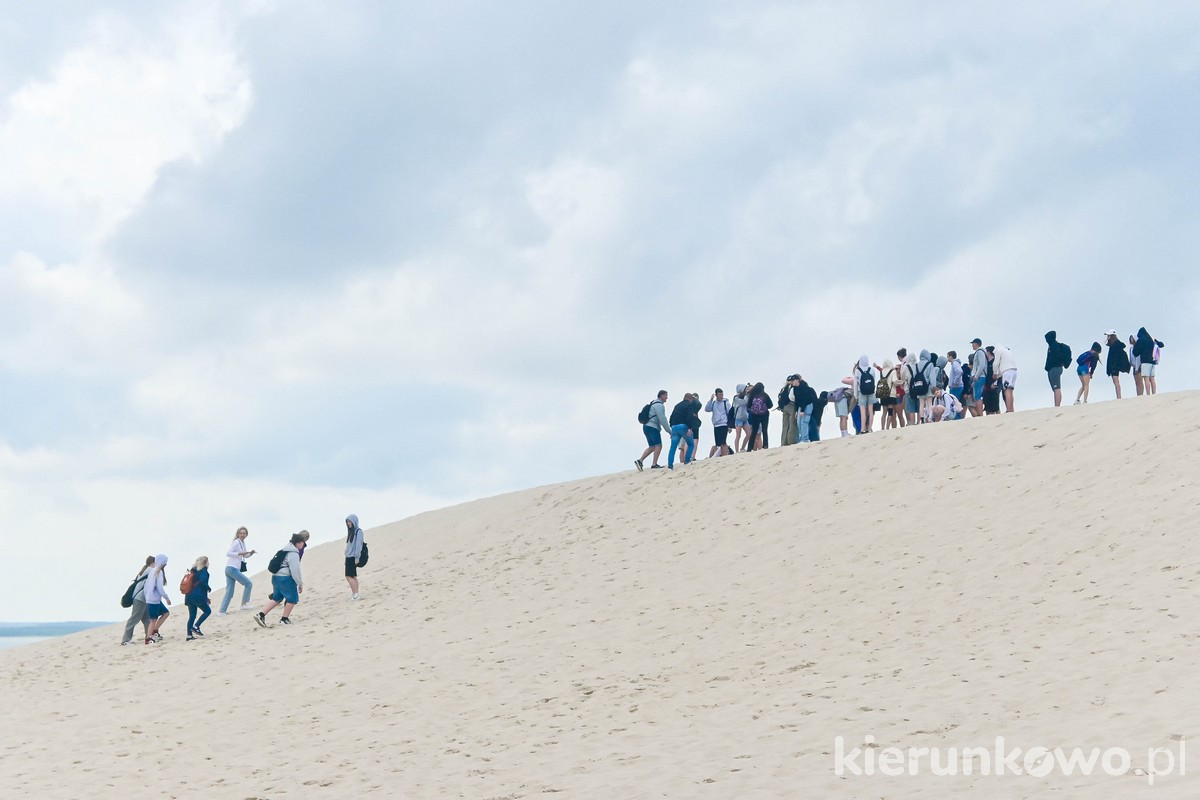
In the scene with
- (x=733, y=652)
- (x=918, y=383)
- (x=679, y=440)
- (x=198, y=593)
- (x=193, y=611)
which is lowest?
(x=733, y=652)

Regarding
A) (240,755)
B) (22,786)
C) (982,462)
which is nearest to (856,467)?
(982,462)

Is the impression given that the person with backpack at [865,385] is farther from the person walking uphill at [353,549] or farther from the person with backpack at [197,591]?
the person with backpack at [197,591]

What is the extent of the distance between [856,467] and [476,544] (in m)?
9.61

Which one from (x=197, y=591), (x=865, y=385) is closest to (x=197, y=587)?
(x=197, y=591)

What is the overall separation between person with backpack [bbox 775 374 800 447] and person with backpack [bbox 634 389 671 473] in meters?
2.85

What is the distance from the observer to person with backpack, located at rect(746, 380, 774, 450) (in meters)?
27.3

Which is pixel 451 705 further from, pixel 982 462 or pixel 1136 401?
pixel 1136 401

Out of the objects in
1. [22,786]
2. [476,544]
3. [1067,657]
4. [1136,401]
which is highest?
→ [1136,401]

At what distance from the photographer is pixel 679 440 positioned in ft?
90.9

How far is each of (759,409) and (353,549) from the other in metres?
9.95

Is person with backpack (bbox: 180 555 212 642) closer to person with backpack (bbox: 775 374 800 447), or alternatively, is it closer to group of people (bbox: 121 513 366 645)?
group of people (bbox: 121 513 366 645)

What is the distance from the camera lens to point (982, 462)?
22.4m

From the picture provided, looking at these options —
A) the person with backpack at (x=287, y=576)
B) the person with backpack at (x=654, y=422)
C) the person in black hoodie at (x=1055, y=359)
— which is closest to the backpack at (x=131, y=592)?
the person with backpack at (x=287, y=576)

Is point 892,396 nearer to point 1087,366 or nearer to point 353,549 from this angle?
point 1087,366
